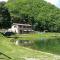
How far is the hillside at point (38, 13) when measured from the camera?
123812 millimetres

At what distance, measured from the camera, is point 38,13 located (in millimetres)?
143000

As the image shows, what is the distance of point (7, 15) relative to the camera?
97.9 meters

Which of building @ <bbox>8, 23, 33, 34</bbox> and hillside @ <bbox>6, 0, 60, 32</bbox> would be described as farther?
hillside @ <bbox>6, 0, 60, 32</bbox>

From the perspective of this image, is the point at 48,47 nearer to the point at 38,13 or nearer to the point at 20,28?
the point at 20,28

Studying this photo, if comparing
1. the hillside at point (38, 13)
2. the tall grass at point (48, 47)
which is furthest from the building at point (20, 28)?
the tall grass at point (48, 47)

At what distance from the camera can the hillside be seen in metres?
124

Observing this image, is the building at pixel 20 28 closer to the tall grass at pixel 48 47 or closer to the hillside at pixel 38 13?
the hillside at pixel 38 13

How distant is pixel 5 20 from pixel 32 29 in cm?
2738

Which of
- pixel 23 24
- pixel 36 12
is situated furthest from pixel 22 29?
pixel 36 12

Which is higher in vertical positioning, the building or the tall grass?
the tall grass

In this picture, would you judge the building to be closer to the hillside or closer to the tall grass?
the hillside

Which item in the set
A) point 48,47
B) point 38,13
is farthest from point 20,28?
point 48,47

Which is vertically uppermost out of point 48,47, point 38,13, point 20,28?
point 38,13

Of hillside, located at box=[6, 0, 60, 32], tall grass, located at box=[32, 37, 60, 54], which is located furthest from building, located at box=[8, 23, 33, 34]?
tall grass, located at box=[32, 37, 60, 54]
